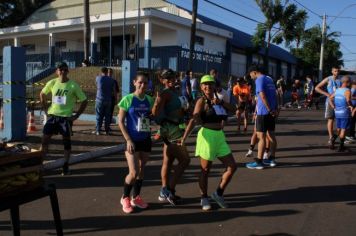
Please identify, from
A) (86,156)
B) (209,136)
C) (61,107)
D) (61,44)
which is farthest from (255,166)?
(61,44)

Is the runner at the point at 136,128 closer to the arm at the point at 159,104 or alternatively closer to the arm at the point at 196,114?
the arm at the point at 159,104

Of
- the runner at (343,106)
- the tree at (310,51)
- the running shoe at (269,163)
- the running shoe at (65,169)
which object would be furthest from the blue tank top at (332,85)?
the tree at (310,51)

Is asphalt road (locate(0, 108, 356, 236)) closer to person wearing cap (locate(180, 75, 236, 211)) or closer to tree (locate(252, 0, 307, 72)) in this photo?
person wearing cap (locate(180, 75, 236, 211))

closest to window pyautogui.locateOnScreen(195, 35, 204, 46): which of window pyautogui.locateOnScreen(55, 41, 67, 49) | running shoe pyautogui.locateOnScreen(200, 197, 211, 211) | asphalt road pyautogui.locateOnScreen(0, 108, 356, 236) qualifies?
window pyautogui.locateOnScreen(55, 41, 67, 49)

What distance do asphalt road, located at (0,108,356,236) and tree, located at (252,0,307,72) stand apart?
93.0ft

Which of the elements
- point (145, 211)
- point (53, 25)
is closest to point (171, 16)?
point (53, 25)

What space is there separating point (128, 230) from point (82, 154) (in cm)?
464

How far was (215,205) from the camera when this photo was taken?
609 cm

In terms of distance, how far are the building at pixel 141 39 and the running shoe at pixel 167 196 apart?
60.9 ft

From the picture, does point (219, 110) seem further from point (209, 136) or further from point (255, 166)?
point (255, 166)

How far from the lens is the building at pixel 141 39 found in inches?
1014

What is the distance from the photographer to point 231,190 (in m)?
6.93

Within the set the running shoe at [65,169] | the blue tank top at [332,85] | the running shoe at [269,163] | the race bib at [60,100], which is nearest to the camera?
the race bib at [60,100]

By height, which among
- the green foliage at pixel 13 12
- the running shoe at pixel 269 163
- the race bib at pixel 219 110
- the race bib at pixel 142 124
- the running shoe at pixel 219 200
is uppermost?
the green foliage at pixel 13 12
